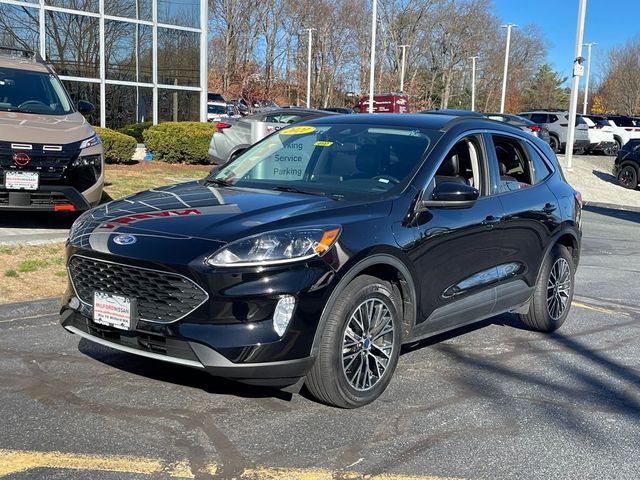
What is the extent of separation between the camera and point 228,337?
3.63 m

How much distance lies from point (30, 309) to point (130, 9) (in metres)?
16.4

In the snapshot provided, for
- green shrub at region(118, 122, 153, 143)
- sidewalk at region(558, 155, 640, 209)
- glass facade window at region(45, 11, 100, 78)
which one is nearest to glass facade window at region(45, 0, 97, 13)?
glass facade window at region(45, 11, 100, 78)

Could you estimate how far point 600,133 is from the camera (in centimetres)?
3128

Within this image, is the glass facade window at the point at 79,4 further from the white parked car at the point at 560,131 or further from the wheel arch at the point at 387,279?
the white parked car at the point at 560,131

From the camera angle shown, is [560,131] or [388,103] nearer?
[560,131]

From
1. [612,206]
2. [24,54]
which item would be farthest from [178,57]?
[612,206]

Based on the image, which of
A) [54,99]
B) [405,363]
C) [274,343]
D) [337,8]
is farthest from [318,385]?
[337,8]

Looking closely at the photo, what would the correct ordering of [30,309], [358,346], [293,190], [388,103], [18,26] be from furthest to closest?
[388,103] → [18,26] → [30,309] → [293,190] → [358,346]

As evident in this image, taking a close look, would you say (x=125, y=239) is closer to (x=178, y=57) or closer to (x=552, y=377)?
(x=552, y=377)

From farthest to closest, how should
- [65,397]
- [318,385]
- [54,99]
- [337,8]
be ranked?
[337,8] < [54,99] < [65,397] < [318,385]

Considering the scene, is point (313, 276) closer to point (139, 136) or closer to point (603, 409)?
point (603, 409)

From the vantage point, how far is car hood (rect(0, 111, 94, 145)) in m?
8.27

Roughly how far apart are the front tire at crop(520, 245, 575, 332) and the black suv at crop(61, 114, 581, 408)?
20cm

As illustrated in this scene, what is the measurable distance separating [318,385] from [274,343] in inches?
18.4
